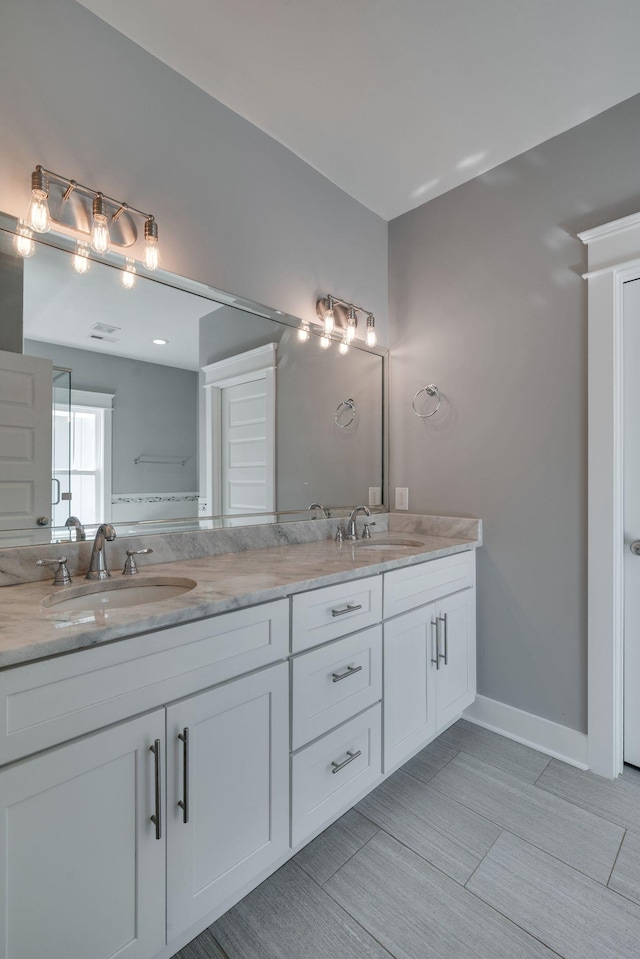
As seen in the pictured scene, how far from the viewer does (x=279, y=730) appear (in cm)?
126

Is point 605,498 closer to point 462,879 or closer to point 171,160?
point 462,879

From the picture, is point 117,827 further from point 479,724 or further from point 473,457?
point 473,457

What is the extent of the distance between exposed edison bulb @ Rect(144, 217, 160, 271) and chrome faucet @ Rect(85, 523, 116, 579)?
869 mm

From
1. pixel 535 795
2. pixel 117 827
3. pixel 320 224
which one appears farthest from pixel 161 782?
pixel 320 224

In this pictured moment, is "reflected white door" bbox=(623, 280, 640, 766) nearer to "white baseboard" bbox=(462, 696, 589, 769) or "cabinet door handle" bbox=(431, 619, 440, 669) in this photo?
"white baseboard" bbox=(462, 696, 589, 769)

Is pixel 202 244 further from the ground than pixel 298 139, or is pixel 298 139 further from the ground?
pixel 298 139

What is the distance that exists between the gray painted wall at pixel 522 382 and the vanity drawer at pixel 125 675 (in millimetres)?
1316

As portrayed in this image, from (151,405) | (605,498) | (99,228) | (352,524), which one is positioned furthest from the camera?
(352,524)

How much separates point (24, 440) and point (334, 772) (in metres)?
1.34

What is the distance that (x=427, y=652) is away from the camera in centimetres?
184

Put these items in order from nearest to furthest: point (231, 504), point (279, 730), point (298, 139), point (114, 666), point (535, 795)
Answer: point (114, 666), point (279, 730), point (535, 795), point (231, 504), point (298, 139)

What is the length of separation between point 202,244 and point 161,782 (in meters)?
1.71

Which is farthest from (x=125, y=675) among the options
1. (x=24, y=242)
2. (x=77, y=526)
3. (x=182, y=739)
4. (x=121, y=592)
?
(x=24, y=242)

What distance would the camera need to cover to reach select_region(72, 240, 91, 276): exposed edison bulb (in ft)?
4.70
